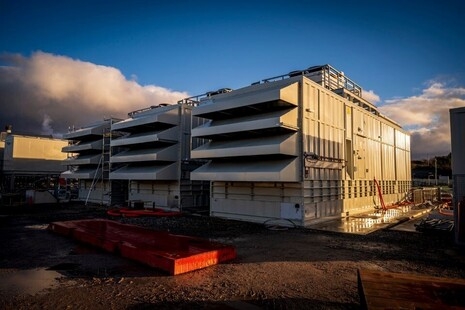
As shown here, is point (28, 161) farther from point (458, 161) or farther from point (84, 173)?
point (458, 161)

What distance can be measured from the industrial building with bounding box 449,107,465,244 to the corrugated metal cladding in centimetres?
665

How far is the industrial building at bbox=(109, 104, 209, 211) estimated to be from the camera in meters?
23.6

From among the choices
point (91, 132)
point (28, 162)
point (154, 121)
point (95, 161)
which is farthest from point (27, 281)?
point (28, 162)

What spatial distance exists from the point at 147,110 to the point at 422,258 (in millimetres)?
25454

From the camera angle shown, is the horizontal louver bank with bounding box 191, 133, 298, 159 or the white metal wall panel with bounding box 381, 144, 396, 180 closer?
the horizontal louver bank with bounding box 191, 133, 298, 159

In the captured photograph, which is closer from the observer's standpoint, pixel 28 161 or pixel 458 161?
pixel 458 161

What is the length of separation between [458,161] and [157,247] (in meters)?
11.5

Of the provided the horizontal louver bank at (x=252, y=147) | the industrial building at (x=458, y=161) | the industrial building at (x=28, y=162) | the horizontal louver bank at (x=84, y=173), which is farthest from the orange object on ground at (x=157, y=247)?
the industrial building at (x=28, y=162)

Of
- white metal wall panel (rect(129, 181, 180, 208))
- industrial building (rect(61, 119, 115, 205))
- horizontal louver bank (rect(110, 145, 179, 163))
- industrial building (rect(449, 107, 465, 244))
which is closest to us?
industrial building (rect(449, 107, 465, 244))

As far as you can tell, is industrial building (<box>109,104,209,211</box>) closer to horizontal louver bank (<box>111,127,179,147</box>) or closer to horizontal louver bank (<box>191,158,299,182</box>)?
horizontal louver bank (<box>111,127,179,147</box>)

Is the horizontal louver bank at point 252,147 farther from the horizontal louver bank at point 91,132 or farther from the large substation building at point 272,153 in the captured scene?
the horizontal louver bank at point 91,132

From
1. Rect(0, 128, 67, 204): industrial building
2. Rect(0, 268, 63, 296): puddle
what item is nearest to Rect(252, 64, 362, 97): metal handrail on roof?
Rect(0, 268, 63, 296): puddle

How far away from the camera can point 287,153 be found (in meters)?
15.9

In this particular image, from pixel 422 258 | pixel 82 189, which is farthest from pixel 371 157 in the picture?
pixel 82 189
